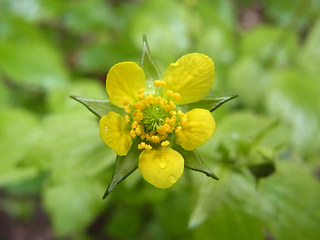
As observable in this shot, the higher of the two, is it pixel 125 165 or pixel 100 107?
pixel 100 107

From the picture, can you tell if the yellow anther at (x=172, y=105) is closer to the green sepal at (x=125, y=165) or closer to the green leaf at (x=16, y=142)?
the green sepal at (x=125, y=165)

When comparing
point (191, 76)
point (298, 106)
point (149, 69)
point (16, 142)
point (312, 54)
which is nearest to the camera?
point (191, 76)

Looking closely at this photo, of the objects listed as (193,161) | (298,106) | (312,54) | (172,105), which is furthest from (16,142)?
(312,54)

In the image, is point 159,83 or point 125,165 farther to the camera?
point 159,83

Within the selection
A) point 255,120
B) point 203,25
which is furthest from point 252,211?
point 203,25

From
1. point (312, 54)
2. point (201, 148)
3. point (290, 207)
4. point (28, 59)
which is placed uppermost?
point (312, 54)

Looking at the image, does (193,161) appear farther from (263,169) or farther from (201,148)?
(201,148)

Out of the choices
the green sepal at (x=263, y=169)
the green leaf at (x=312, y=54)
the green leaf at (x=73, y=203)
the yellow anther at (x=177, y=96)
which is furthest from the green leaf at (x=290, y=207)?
the green leaf at (x=312, y=54)

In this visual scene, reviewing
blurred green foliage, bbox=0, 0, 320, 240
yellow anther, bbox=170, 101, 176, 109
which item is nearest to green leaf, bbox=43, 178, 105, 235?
blurred green foliage, bbox=0, 0, 320, 240
